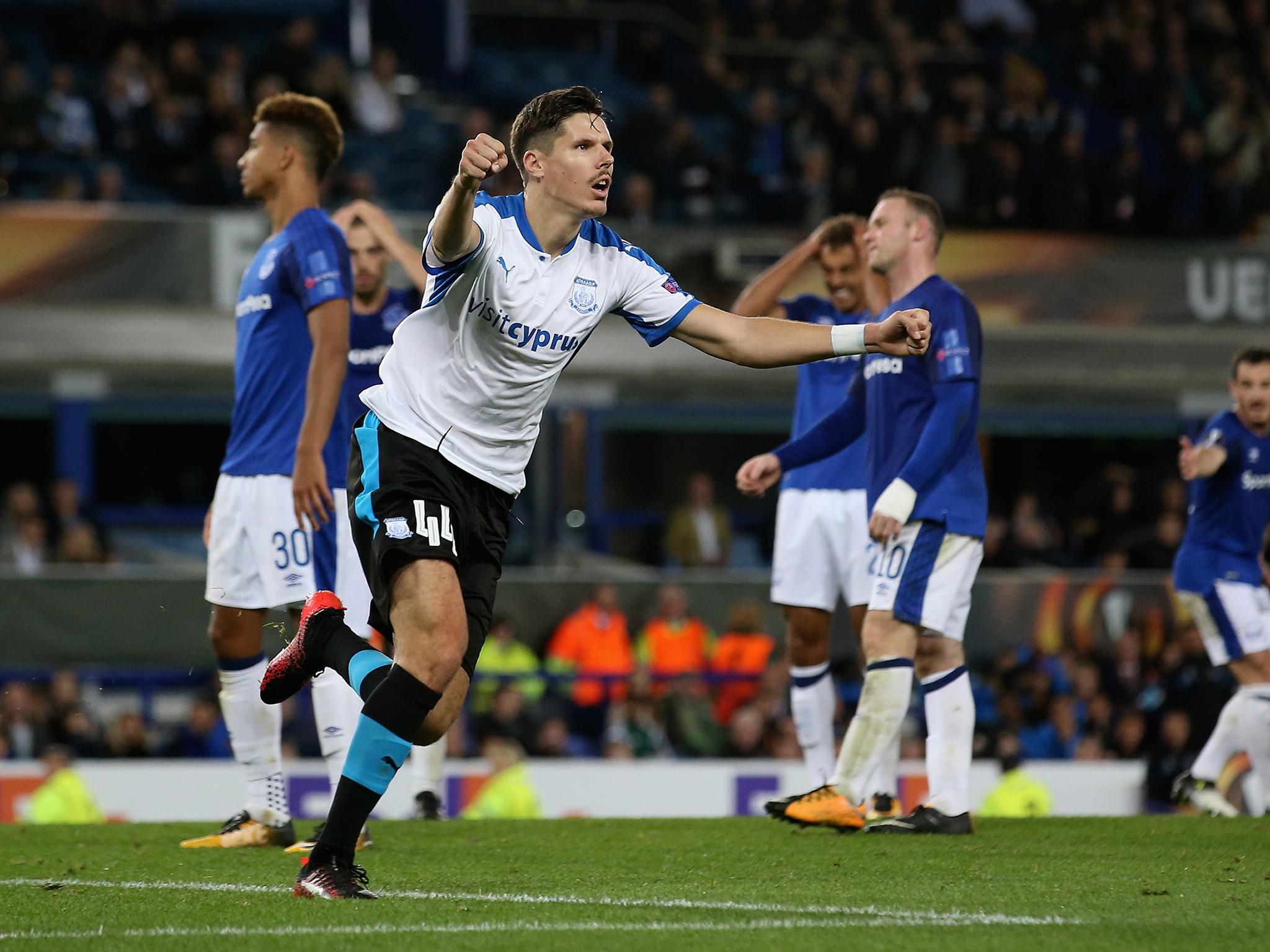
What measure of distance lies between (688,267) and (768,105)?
2725mm

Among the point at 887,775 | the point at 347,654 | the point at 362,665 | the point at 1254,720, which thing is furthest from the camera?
the point at 1254,720

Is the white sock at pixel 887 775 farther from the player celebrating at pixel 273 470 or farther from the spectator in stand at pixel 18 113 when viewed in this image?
the spectator in stand at pixel 18 113

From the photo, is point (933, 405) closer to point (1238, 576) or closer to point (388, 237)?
point (388, 237)

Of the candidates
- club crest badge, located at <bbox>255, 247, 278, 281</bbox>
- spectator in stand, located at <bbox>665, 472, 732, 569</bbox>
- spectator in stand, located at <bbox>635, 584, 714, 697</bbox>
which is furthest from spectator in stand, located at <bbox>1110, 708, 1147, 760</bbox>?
club crest badge, located at <bbox>255, 247, 278, 281</bbox>

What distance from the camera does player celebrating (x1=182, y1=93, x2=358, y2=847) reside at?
6418mm

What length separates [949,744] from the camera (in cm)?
688

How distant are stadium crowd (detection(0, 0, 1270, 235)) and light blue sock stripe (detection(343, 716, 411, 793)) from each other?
13839 mm

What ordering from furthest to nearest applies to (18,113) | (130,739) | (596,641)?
(18,113), (596,641), (130,739)

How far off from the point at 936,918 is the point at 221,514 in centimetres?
320

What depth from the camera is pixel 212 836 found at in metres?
6.62

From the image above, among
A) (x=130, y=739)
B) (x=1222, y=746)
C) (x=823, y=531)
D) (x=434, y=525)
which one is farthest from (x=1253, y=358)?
(x=130, y=739)

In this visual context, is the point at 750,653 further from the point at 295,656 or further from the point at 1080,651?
the point at 295,656

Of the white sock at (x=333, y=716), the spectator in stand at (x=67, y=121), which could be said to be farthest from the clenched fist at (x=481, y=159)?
the spectator in stand at (x=67, y=121)

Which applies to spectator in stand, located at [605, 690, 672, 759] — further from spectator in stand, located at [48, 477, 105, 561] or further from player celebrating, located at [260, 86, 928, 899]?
player celebrating, located at [260, 86, 928, 899]
